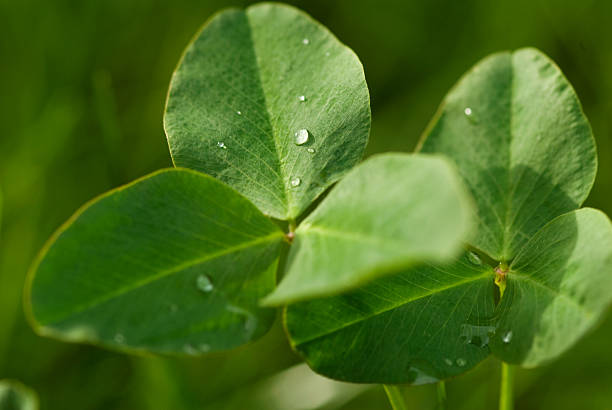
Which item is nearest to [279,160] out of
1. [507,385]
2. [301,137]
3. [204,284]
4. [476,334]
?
[301,137]

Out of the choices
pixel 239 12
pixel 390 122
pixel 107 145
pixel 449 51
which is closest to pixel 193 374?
pixel 107 145

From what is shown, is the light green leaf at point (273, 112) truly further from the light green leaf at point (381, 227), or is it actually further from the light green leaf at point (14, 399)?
the light green leaf at point (14, 399)

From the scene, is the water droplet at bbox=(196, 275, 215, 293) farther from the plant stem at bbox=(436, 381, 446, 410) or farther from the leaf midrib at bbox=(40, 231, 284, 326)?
the plant stem at bbox=(436, 381, 446, 410)

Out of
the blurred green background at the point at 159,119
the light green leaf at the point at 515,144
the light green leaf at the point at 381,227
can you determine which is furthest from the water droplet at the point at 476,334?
the blurred green background at the point at 159,119

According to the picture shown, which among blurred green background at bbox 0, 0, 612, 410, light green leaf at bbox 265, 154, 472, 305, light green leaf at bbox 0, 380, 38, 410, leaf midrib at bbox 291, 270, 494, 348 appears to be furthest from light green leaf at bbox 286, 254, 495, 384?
blurred green background at bbox 0, 0, 612, 410

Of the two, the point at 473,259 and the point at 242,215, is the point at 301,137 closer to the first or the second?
the point at 242,215

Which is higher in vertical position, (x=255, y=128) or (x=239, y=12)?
(x=239, y=12)

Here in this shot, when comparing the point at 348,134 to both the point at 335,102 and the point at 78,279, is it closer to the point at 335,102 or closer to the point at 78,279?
the point at 335,102
